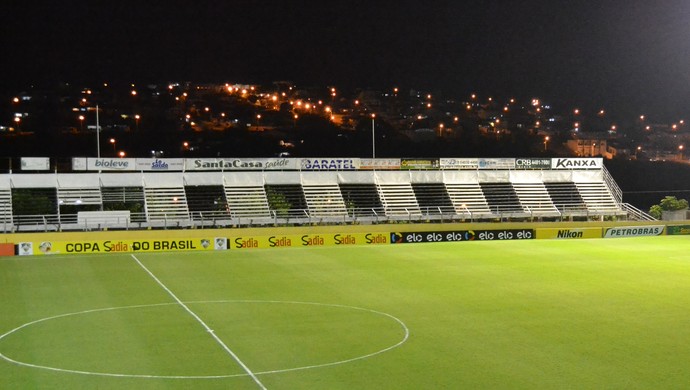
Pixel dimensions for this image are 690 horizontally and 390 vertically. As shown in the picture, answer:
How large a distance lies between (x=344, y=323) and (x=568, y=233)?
982 inches

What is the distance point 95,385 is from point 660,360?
9.24 meters

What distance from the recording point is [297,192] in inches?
1783

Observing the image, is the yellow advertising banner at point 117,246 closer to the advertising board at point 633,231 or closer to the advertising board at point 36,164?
the advertising board at point 36,164

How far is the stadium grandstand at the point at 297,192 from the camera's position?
39.0 m

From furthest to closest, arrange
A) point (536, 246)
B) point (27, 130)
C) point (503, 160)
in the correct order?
point (27, 130)
point (503, 160)
point (536, 246)

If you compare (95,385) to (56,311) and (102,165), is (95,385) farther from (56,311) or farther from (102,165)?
(102,165)

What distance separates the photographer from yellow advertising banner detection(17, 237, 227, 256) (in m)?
28.8

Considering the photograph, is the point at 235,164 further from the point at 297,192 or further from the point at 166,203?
the point at 166,203

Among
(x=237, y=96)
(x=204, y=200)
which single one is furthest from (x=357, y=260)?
(x=237, y=96)

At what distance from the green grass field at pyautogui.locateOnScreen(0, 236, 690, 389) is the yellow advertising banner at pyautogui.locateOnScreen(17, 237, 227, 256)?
207 centimetres

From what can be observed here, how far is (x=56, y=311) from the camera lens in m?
16.3

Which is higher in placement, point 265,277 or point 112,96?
point 112,96

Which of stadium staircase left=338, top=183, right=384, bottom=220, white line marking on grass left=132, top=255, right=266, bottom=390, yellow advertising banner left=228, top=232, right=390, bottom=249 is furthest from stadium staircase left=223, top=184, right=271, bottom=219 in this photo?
white line marking on grass left=132, top=255, right=266, bottom=390

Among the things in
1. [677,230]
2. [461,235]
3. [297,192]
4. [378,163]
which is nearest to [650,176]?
[677,230]
